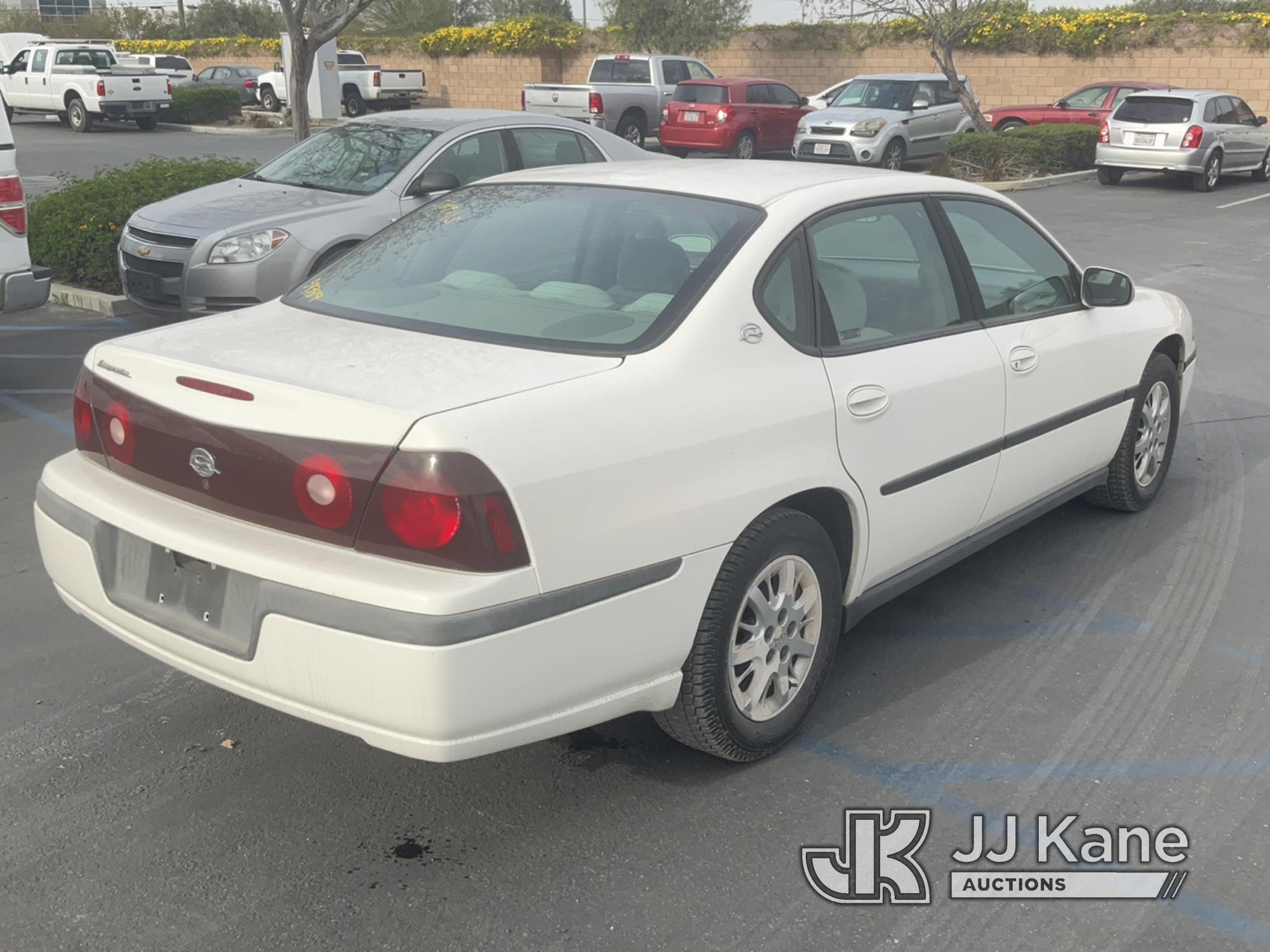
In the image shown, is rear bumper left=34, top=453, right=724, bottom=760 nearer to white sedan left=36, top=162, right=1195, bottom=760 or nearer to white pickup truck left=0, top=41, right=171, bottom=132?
white sedan left=36, top=162, right=1195, bottom=760

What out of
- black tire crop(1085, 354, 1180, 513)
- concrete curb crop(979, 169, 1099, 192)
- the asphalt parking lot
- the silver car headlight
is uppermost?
the silver car headlight

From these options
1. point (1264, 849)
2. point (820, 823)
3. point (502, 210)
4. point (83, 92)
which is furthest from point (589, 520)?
point (83, 92)

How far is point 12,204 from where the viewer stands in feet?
24.1

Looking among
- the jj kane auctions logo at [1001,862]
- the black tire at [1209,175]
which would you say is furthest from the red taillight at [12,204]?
the black tire at [1209,175]

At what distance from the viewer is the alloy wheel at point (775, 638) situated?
11.9ft

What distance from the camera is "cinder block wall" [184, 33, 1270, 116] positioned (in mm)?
31344

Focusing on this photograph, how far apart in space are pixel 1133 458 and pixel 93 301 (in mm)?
7990

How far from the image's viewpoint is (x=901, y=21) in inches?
1401

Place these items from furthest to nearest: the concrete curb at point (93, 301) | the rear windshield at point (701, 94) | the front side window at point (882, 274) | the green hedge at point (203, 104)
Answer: the green hedge at point (203, 104) → the rear windshield at point (701, 94) → the concrete curb at point (93, 301) → the front side window at point (882, 274)

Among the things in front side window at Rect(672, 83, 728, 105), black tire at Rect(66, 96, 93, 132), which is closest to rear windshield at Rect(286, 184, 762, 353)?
front side window at Rect(672, 83, 728, 105)

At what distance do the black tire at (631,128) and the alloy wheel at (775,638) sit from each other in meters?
24.2

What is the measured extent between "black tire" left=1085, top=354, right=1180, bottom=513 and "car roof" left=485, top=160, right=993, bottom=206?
141 cm

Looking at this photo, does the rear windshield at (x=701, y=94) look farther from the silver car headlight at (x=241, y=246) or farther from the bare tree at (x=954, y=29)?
the silver car headlight at (x=241, y=246)

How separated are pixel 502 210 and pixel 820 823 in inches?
87.0
